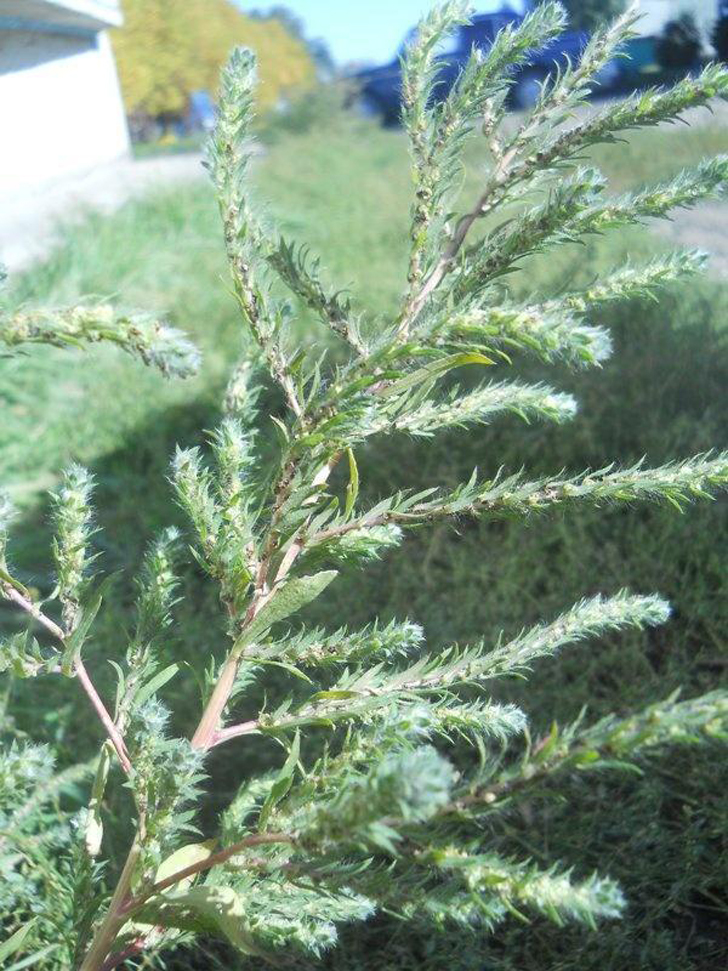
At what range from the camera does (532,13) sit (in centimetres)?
58

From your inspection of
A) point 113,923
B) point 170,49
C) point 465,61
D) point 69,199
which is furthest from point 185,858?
point 170,49

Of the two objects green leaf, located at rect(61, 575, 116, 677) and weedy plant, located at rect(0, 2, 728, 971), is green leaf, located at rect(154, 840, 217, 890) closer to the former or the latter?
weedy plant, located at rect(0, 2, 728, 971)

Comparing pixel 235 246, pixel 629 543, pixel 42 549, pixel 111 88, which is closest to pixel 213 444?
pixel 235 246

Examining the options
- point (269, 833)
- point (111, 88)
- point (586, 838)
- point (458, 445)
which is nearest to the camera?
point (269, 833)

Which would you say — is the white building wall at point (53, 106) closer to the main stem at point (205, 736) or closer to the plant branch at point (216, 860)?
the main stem at point (205, 736)

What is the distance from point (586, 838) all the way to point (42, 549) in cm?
127

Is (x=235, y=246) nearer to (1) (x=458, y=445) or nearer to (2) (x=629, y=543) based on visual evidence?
(2) (x=629, y=543)

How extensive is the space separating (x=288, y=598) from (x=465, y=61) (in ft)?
1.51

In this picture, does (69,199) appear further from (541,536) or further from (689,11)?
(689,11)

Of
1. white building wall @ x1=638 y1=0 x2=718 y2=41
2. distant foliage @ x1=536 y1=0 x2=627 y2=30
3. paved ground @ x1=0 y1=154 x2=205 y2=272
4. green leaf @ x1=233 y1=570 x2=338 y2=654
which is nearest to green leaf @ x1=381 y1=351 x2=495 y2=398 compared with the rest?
green leaf @ x1=233 y1=570 x2=338 y2=654

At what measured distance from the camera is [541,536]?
154 cm

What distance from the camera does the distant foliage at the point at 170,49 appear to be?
108 inches

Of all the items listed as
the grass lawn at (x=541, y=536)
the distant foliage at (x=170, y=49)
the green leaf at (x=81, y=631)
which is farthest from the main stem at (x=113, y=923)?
the distant foliage at (x=170, y=49)

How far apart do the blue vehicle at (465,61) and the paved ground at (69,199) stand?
0.51 metres
